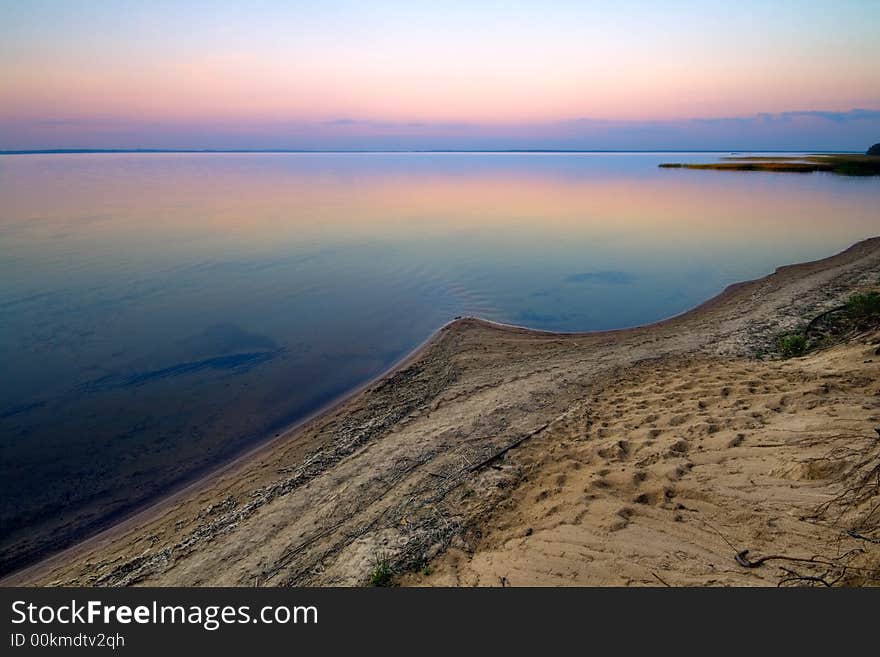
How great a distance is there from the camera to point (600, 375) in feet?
36.4

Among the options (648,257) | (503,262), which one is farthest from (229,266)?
(648,257)

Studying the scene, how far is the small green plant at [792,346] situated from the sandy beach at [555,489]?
45 cm

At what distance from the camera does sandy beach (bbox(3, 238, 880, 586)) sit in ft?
16.3

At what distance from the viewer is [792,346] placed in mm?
11469

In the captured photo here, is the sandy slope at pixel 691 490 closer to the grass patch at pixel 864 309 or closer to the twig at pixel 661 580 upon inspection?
the twig at pixel 661 580

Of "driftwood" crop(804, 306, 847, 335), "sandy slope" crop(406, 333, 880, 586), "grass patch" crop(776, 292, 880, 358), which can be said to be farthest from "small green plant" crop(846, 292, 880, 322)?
"sandy slope" crop(406, 333, 880, 586)

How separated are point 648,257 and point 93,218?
43226 millimetres

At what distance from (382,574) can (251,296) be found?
18.7 m

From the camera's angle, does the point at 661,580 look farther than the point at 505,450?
No

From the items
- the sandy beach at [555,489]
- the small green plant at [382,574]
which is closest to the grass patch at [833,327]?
the sandy beach at [555,489]

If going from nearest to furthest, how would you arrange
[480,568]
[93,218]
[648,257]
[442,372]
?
[480,568], [442,372], [648,257], [93,218]

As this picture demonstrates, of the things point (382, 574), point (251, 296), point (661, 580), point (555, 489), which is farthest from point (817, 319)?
point (251, 296)

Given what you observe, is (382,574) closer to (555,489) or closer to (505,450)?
(555,489)
